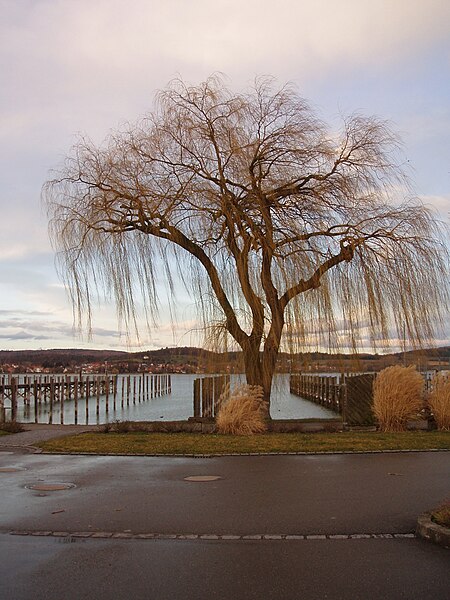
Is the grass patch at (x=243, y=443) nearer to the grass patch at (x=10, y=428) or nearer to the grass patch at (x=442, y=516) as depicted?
the grass patch at (x=10, y=428)

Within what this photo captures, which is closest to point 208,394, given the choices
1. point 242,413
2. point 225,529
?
point 242,413

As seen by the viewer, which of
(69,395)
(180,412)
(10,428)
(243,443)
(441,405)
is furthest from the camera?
(69,395)

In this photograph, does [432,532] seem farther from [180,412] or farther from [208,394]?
[180,412]

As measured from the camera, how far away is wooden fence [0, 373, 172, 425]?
51.7 metres

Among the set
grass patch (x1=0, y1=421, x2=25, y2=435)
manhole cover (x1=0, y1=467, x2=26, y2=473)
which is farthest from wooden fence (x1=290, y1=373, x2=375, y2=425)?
manhole cover (x1=0, y1=467, x2=26, y2=473)

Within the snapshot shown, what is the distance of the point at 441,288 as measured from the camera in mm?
18109

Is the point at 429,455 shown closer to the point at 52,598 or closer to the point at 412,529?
the point at 412,529

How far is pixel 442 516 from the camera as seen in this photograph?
7.12m

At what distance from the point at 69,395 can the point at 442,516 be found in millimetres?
77263

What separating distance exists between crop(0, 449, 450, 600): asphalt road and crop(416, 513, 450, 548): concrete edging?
133 mm

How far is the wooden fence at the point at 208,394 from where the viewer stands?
2027cm

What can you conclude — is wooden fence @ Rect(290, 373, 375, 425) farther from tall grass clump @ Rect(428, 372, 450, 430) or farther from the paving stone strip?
the paving stone strip

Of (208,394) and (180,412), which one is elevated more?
(208,394)

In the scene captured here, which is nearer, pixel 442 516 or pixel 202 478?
pixel 442 516
